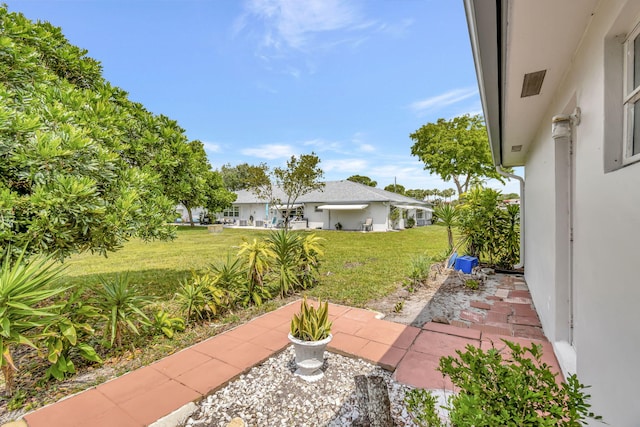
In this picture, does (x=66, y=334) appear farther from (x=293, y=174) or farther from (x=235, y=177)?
(x=235, y=177)

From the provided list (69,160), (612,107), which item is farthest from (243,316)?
(612,107)

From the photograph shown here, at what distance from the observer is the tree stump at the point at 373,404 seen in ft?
8.27

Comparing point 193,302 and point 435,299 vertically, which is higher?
point 193,302

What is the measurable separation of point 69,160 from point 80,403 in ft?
10.5

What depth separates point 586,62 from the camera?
8.48 feet

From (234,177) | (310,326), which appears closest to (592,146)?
(310,326)

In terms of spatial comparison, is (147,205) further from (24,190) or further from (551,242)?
(551,242)

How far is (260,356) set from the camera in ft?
13.7

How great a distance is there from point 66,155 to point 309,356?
14.5ft

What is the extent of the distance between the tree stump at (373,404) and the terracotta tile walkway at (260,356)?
98cm

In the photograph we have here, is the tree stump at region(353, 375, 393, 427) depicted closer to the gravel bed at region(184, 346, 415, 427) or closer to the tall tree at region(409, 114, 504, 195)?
the gravel bed at region(184, 346, 415, 427)

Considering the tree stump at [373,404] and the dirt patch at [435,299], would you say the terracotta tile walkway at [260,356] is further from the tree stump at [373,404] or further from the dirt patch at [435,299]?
the tree stump at [373,404]

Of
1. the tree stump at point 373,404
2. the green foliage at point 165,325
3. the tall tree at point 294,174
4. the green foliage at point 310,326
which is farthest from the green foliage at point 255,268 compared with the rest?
the tall tree at point 294,174

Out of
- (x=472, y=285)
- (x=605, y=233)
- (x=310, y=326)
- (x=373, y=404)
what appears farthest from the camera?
(x=472, y=285)
